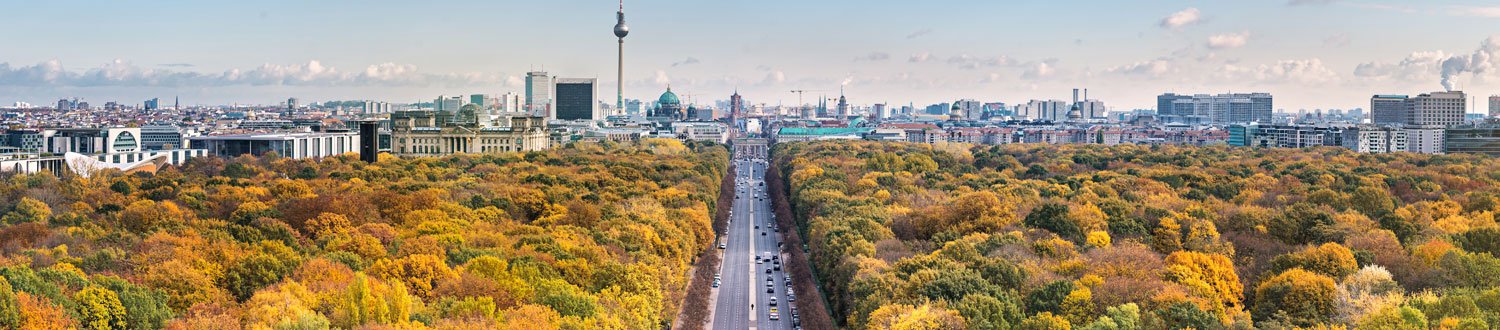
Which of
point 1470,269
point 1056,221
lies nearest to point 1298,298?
point 1470,269

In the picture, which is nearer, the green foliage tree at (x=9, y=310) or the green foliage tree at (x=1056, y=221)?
the green foliage tree at (x=9, y=310)

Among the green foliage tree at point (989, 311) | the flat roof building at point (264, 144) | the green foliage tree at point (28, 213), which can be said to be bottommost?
the green foliage tree at point (989, 311)

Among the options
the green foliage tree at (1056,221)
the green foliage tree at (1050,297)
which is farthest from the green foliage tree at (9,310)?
the green foliage tree at (1056,221)

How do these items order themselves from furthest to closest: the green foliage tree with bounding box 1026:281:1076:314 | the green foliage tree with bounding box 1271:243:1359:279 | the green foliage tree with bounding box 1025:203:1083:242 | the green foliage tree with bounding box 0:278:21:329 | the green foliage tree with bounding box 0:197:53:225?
the green foliage tree with bounding box 0:197:53:225
the green foliage tree with bounding box 1025:203:1083:242
the green foliage tree with bounding box 1271:243:1359:279
the green foliage tree with bounding box 1026:281:1076:314
the green foliage tree with bounding box 0:278:21:329

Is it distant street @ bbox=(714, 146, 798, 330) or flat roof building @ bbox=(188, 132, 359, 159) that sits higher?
flat roof building @ bbox=(188, 132, 359, 159)

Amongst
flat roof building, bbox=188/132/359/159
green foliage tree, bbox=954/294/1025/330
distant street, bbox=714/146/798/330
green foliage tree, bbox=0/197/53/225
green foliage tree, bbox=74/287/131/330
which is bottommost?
distant street, bbox=714/146/798/330

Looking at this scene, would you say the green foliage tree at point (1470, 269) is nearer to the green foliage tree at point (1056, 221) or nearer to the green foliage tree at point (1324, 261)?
the green foliage tree at point (1324, 261)

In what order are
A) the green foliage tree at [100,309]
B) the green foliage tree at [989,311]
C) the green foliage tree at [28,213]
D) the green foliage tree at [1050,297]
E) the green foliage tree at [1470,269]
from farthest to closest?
1. the green foliage tree at [28,213]
2. the green foliage tree at [1470,269]
3. the green foliage tree at [1050,297]
4. the green foliage tree at [989,311]
5. the green foliage tree at [100,309]

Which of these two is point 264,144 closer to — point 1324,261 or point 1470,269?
point 1324,261

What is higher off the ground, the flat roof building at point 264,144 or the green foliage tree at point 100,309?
the flat roof building at point 264,144

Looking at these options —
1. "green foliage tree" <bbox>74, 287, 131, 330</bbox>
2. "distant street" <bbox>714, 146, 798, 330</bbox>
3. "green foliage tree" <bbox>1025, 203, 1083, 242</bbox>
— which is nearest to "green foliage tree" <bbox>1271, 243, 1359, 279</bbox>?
"green foliage tree" <bbox>1025, 203, 1083, 242</bbox>

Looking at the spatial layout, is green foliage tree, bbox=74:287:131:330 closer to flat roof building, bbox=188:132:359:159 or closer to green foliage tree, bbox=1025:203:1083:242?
green foliage tree, bbox=1025:203:1083:242

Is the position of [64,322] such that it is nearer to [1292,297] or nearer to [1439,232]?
[1292,297]
